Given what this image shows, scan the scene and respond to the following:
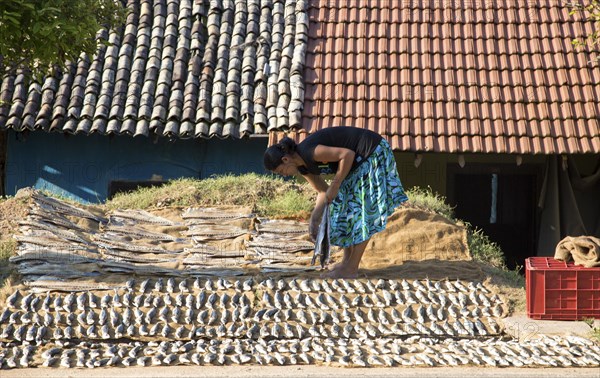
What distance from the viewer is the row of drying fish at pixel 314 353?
6.00 meters

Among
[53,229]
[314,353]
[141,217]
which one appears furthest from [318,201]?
[53,229]

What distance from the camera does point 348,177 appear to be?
296 inches

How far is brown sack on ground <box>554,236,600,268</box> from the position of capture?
22.5 ft

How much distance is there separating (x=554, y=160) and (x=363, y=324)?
5851mm

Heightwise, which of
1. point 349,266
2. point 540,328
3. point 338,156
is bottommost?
A: point 540,328

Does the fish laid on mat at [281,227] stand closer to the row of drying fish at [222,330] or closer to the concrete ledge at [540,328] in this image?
the row of drying fish at [222,330]

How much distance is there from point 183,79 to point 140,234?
3.59 m

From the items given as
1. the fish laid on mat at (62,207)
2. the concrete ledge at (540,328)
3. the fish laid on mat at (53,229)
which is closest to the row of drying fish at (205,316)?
the concrete ledge at (540,328)

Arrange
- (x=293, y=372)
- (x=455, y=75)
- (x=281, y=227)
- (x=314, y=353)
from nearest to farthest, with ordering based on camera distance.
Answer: (x=293, y=372), (x=314, y=353), (x=281, y=227), (x=455, y=75)

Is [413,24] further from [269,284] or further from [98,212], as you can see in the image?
[269,284]

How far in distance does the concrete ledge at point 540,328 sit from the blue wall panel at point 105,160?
5.49m

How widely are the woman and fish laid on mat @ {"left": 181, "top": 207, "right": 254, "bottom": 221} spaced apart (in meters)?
1.83

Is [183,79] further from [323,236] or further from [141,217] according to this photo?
[323,236]

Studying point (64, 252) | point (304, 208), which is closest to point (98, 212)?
point (64, 252)
